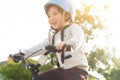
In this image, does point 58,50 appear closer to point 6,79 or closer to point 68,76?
point 68,76

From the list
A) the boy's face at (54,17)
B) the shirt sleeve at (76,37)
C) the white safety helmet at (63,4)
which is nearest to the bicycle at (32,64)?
the shirt sleeve at (76,37)

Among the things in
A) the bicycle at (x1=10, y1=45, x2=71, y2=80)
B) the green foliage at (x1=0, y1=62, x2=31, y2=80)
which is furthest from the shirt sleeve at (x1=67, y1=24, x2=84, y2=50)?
the green foliage at (x1=0, y1=62, x2=31, y2=80)

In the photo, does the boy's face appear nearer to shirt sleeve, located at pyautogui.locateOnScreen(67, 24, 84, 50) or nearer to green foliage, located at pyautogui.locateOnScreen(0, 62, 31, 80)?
shirt sleeve, located at pyautogui.locateOnScreen(67, 24, 84, 50)

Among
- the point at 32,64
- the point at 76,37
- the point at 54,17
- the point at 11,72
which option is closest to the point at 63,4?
the point at 54,17

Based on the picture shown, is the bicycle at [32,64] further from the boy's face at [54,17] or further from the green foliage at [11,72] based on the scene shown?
the green foliage at [11,72]

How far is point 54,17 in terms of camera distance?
4.57 metres

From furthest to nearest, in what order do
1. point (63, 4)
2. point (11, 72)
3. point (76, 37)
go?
point (11, 72) < point (63, 4) < point (76, 37)

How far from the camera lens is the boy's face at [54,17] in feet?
15.0

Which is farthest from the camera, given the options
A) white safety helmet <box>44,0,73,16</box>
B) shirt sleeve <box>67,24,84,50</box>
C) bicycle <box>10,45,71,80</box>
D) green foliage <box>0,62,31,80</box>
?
green foliage <box>0,62,31,80</box>

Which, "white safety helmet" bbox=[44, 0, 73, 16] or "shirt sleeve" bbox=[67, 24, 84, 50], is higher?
"white safety helmet" bbox=[44, 0, 73, 16]

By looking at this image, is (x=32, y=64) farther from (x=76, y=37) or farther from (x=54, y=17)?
(x=54, y=17)

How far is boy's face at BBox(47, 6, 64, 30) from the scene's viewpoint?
457 cm

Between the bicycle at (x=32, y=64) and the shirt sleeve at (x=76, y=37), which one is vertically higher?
the shirt sleeve at (x=76, y=37)

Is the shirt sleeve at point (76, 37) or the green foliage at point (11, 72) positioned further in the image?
the green foliage at point (11, 72)
